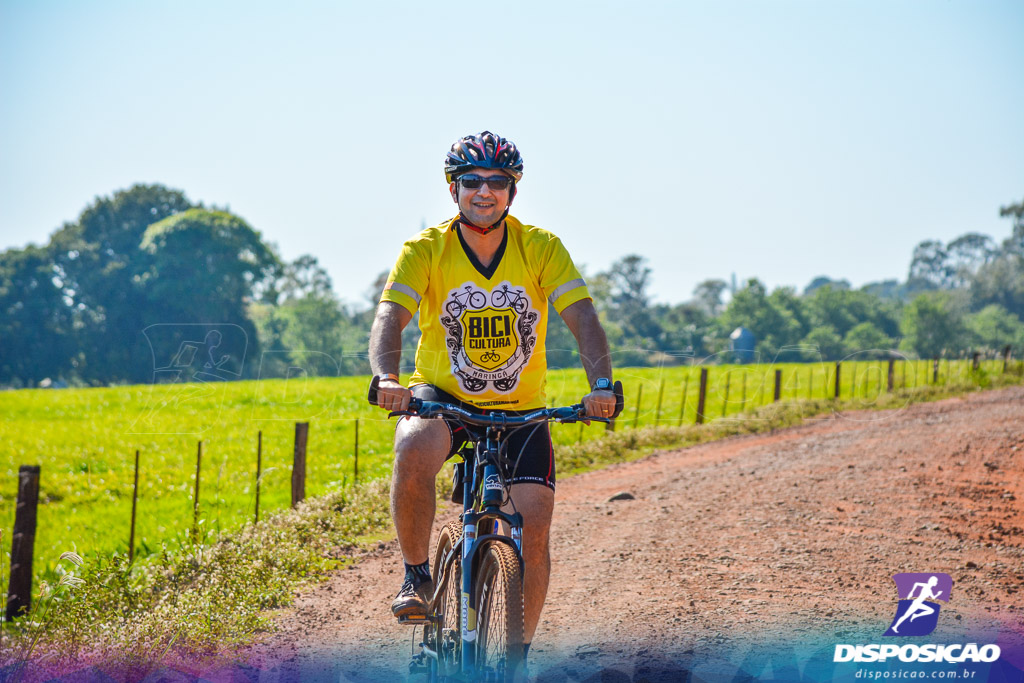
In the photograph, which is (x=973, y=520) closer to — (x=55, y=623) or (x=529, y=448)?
(x=529, y=448)

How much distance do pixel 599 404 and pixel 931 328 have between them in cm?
5078

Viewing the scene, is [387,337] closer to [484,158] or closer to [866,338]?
[484,158]

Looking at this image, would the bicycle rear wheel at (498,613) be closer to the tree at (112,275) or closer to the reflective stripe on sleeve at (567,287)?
the reflective stripe on sleeve at (567,287)

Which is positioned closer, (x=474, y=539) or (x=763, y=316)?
(x=474, y=539)

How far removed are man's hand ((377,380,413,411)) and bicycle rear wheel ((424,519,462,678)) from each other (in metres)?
0.67

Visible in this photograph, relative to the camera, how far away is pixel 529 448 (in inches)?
147

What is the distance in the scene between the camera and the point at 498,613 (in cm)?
326

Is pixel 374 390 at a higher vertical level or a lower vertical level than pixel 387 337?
lower

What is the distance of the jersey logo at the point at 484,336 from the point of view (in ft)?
12.9

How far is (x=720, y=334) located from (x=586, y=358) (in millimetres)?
72182

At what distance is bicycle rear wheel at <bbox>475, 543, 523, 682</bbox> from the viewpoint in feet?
10.2

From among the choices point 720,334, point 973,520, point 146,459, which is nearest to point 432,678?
point 973,520

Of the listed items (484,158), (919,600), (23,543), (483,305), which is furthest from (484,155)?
(23,543)

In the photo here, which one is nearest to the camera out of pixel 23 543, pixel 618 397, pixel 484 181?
pixel 618 397
